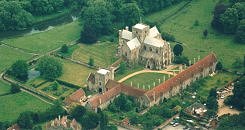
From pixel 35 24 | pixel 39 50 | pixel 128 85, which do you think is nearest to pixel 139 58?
pixel 128 85

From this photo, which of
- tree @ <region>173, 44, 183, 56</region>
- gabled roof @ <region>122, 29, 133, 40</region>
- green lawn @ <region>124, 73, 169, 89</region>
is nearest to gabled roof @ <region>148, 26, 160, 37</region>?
gabled roof @ <region>122, 29, 133, 40</region>

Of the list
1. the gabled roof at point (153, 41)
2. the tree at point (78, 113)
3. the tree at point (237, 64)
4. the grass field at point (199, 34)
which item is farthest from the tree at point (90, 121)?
the tree at point (237, 64)

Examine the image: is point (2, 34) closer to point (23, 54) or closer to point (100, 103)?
point (23, 54)

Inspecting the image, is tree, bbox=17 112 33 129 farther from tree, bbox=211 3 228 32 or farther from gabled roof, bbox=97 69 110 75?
tree, bbox=211 3 228 32

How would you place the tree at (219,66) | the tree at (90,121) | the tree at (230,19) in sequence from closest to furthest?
the tree at (90,121)
the tree at (219,66)
the tree at (230,19)

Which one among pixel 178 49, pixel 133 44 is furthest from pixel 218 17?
pixel 133 44

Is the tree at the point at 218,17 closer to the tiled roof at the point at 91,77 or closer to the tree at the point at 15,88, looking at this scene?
the tiled roof at the point at 91,77

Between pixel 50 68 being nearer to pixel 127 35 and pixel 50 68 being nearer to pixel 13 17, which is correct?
pixel 127 35
